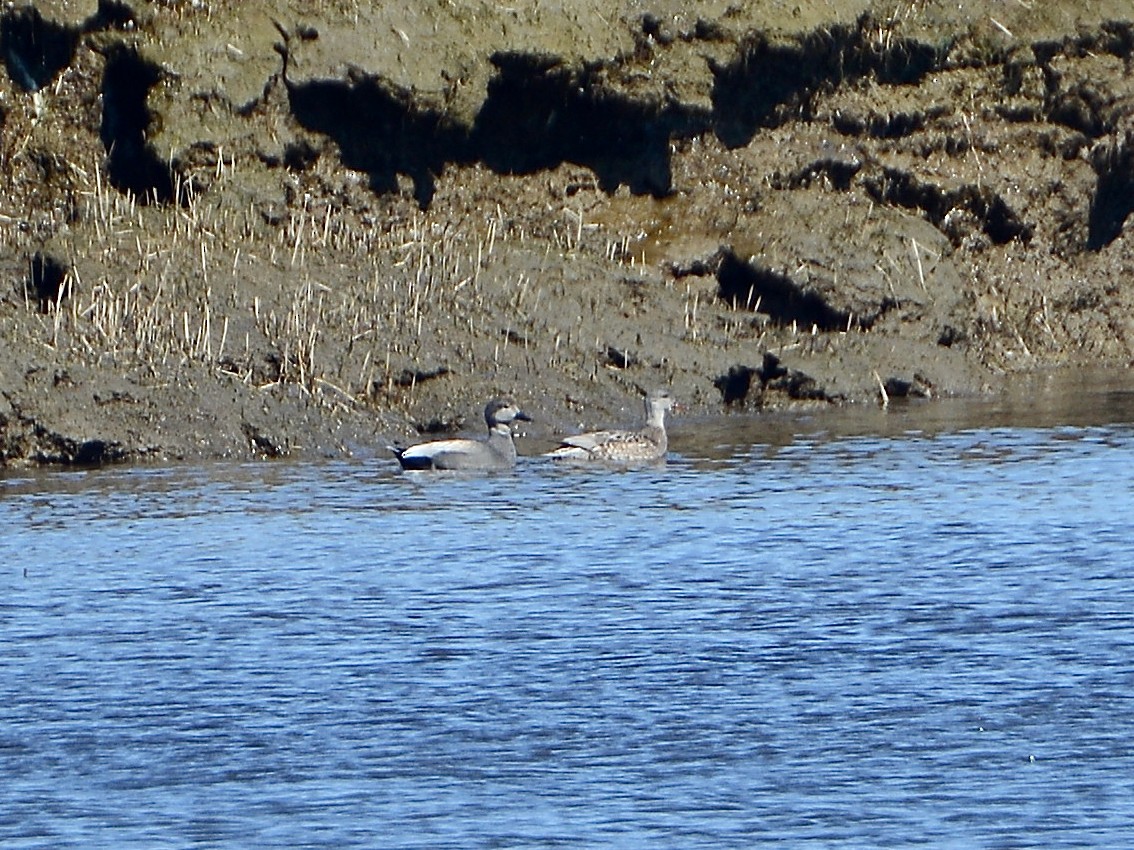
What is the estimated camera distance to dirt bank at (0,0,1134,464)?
17.8m

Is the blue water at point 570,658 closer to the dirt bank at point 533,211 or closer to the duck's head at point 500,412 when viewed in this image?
the duck's head at point 500,412

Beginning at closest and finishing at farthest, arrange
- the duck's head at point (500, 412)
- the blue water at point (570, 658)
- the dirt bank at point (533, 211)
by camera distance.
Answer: the blue water at point (570, 658) < the duck's head at point (500, 412) < the dirt bank at point (533, 211)

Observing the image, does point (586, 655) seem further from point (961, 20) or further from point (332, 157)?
point (961, 20)

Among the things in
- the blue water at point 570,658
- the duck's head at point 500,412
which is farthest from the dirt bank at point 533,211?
the blue water at point 570,658

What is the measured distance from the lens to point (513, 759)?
884cm

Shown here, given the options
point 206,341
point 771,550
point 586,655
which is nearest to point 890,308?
point 206,341

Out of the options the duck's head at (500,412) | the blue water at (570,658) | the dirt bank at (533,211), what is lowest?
the blue water at (570,658)

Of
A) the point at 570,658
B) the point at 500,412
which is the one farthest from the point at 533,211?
the point at 570,658

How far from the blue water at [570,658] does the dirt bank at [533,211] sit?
6.69ft

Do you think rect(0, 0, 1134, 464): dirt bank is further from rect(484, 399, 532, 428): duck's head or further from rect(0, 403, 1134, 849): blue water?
rect(0, 403, 1134, 849): blue water

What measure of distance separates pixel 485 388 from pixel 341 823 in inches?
416

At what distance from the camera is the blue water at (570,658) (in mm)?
8211

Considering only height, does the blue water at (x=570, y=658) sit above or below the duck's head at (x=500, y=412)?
below

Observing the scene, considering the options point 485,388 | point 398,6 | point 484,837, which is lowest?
point 484,837
